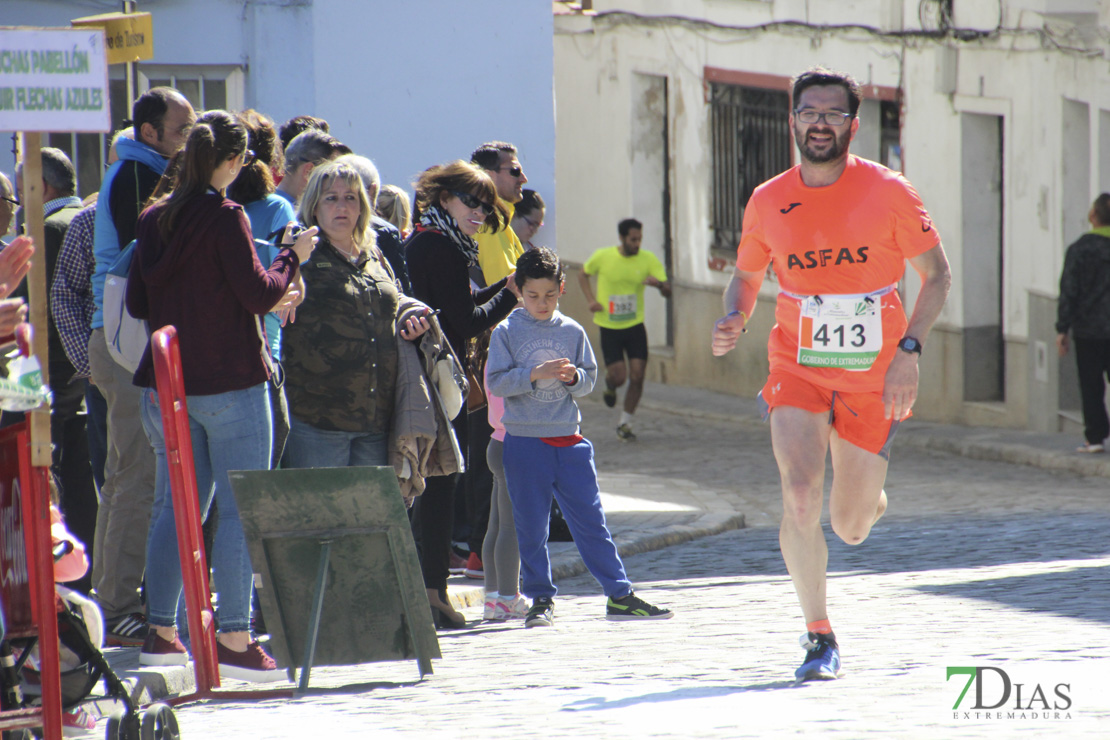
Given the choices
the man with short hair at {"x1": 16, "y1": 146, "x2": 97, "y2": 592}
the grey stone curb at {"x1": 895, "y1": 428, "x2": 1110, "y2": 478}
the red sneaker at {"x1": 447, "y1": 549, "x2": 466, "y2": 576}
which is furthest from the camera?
the grey stone curb at {"x1": 895, "y1": 428, "x2": 1110, "y2": 478}

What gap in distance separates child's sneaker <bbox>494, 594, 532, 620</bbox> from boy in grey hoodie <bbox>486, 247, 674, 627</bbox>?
0.21 m

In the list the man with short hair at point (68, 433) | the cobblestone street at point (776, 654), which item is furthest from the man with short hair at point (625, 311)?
the man with short hair at point (68, 433)

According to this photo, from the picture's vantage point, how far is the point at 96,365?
22.9 feet

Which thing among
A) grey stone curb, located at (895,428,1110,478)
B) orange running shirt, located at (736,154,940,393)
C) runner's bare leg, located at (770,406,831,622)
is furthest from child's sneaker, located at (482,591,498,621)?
grey stone curb, located at (895,428,1110,478)

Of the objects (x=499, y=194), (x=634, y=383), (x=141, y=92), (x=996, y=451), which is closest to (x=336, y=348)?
(x=499, y=194)

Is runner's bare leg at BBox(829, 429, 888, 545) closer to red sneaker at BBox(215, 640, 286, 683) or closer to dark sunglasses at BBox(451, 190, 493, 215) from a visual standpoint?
red sneaker at BBox(215, 640, 286, 683)

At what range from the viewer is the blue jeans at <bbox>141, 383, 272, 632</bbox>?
240 inches

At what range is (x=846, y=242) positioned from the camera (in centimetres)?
588

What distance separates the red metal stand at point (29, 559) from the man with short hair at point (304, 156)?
2.87 metres

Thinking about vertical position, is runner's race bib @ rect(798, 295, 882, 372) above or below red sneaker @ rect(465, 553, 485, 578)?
above

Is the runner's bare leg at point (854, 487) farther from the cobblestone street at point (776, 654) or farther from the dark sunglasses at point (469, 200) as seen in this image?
the dark sunglasses at point (469, 200)

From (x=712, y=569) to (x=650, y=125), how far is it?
558 inches

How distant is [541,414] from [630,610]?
0.99 metres

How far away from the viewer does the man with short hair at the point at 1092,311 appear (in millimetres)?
14281
